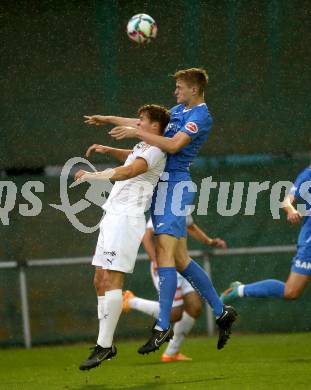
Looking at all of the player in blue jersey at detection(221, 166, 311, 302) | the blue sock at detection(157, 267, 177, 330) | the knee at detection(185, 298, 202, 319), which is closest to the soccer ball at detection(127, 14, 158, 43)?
the player in blue jersey at detection(221, 166, 311, 302)

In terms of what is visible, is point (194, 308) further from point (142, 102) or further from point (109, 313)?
point (142, 102)

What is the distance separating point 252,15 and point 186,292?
9.37 feet

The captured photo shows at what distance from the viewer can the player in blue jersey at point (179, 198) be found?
6590mm

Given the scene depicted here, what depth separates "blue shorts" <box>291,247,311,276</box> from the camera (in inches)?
307

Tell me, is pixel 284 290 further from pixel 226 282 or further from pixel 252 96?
pixel 252 96

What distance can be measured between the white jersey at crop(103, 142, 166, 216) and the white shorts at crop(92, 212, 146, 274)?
0.06 metres

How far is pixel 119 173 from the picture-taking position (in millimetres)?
6262

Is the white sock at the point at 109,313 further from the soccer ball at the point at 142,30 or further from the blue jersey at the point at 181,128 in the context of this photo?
the soccer ball at the point at 142,30

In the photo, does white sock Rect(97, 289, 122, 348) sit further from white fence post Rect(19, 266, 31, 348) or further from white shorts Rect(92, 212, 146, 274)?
white fence post Rect(19, 266, 31, 348)

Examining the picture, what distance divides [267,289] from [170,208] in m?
1.77

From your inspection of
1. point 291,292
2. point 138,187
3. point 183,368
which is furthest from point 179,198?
point 291,292

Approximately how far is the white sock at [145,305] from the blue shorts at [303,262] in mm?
1235

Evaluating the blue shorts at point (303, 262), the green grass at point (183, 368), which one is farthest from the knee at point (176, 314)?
the blue shorts at point (303, 262)

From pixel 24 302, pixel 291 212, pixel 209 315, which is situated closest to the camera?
pixel 291 212
